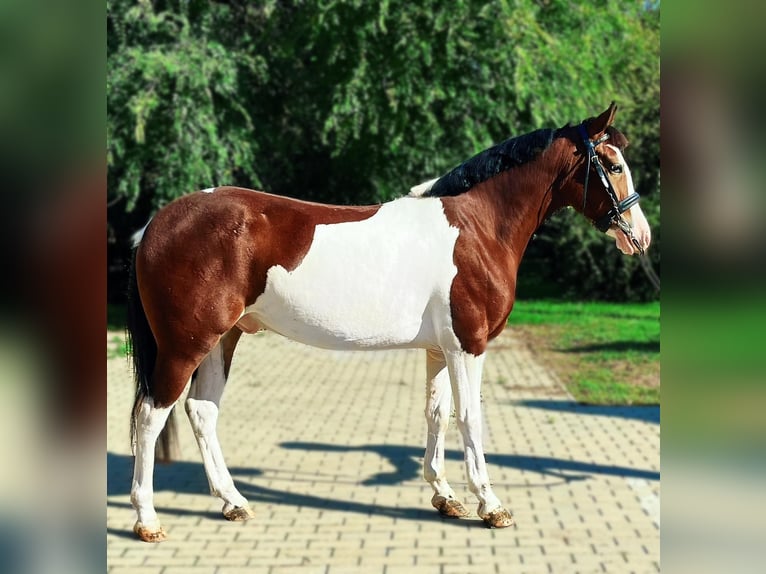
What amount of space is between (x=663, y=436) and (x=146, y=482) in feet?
11.2

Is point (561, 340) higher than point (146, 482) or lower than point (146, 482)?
lower

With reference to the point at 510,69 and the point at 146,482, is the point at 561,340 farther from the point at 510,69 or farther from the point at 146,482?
the point at 146,482

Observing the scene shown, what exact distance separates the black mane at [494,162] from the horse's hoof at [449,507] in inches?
71.4

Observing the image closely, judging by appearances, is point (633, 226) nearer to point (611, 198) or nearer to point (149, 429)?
point (611, 198)

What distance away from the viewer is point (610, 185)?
4105 mm

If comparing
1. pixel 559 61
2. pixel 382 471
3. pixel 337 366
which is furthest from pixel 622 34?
pixel 382 471

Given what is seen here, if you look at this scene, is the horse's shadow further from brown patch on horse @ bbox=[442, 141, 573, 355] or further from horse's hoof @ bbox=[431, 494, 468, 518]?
brown patch on horse @ bbox=[442, 141, 573, 355]

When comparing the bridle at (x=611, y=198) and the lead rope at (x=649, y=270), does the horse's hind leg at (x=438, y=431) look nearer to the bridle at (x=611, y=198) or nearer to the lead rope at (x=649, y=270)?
the bridle at (x=611, y=198)

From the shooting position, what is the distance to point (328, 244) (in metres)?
4.10

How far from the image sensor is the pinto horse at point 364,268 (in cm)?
400

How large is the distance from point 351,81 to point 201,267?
8.14 meters

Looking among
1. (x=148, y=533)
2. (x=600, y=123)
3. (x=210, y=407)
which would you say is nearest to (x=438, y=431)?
(x=210, y=407)

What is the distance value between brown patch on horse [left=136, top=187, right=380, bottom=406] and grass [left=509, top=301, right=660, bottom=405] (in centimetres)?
533

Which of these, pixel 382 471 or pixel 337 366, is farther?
pixel 337 366
